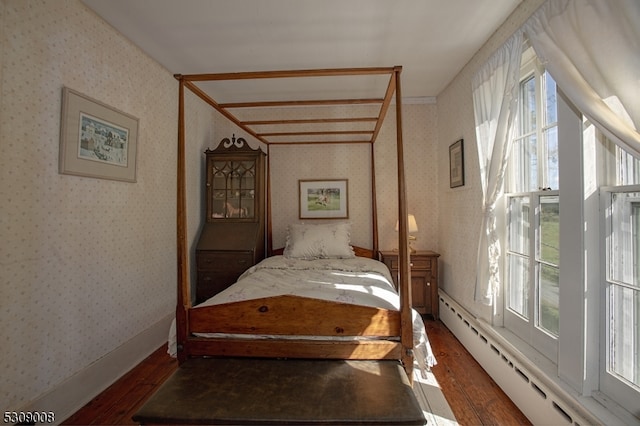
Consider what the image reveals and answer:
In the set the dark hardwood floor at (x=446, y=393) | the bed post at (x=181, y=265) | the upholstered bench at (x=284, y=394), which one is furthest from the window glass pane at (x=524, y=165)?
the bed post at (x=181, y=265)

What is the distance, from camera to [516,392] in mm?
1773

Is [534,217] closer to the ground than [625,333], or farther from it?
farther from it

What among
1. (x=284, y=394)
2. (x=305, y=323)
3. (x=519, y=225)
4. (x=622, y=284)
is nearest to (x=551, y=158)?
(x=519, y=225)

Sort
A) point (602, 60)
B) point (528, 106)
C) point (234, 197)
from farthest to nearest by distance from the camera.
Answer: point (234, 197) < point (528, 106) < point (602, 60)

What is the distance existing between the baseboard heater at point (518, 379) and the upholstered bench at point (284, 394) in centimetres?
78

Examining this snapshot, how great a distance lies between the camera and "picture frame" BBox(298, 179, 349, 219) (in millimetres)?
3648

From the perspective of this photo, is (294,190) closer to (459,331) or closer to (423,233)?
(423,233)

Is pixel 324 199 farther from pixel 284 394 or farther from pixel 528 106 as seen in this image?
pixel 284 394

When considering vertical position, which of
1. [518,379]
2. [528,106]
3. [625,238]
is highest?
[528,106]

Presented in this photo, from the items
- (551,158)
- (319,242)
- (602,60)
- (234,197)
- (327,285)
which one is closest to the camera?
(602,60)

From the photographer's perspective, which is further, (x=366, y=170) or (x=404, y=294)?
(x=366, y=170)

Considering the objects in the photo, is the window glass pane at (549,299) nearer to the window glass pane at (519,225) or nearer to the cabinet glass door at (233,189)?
the window glass pane at (519,225)

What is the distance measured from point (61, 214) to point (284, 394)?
177cm

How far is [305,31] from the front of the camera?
7.01 ft
